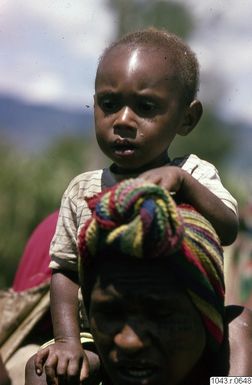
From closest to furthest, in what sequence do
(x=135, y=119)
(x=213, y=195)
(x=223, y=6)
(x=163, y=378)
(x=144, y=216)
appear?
(x=144, y=216) → (x=163, y=378) → (x=213, y=195) → (x=135, y=119) → (x=223, y=6)

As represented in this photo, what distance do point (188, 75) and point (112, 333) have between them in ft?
3.29

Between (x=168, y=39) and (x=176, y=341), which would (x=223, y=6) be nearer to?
(x=168, y=39)

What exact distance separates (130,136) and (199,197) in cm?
36

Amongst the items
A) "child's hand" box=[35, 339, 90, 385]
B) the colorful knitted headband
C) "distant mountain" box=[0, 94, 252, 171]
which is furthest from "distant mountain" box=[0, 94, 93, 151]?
the colorful knitted headband

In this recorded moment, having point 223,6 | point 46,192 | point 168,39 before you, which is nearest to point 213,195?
point 168,39

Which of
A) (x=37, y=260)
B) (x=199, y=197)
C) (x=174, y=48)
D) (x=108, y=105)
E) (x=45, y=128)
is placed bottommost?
(x=45, y=128)

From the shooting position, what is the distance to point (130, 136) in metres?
3.05

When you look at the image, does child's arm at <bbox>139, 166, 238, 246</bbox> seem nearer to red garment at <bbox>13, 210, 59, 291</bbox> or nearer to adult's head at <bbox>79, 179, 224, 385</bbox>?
adult's head at <bbox>79, 179, 224, 385</bbox>

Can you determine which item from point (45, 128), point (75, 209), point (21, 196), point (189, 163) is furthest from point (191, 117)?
point (45, 128)

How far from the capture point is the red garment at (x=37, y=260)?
4.61 m

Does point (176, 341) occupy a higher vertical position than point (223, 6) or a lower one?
lower

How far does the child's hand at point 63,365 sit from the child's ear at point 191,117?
840mm

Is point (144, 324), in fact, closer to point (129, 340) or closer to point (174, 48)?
point (129, 340)

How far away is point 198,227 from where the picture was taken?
2744mm
